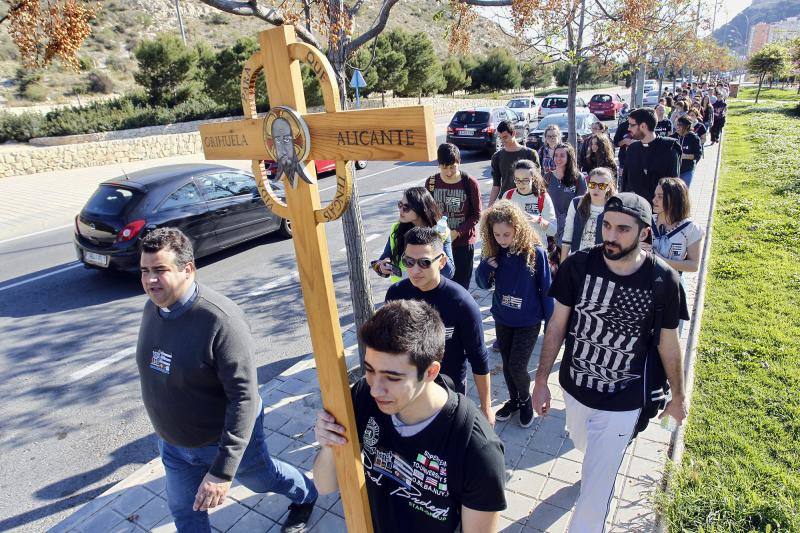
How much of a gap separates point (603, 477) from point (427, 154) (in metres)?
2.06

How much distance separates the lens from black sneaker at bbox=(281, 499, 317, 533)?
9.85 feet

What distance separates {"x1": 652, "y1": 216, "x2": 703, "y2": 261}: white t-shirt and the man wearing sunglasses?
6.11ft

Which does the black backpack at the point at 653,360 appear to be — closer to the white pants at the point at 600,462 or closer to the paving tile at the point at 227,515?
the white pants at the point at 600,462

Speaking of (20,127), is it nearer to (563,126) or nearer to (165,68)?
(165,68)

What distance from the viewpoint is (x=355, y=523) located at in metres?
1.91

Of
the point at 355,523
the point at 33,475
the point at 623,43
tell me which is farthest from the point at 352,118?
the point at 623,43

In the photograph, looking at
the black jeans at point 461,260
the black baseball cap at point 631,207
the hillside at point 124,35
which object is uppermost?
the hillside at point 124,35

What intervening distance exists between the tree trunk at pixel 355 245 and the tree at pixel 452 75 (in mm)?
41093

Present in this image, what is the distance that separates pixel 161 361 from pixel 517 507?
221cm

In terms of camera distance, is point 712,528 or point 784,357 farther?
point 784,357

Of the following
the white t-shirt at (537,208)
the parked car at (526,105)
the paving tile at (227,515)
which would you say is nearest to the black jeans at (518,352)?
the white t-shirt at (537,208)

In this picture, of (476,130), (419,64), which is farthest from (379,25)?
(419,64)

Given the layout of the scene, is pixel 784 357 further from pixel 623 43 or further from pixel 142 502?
pixel 623 43

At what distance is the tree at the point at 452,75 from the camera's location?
43812 mm
